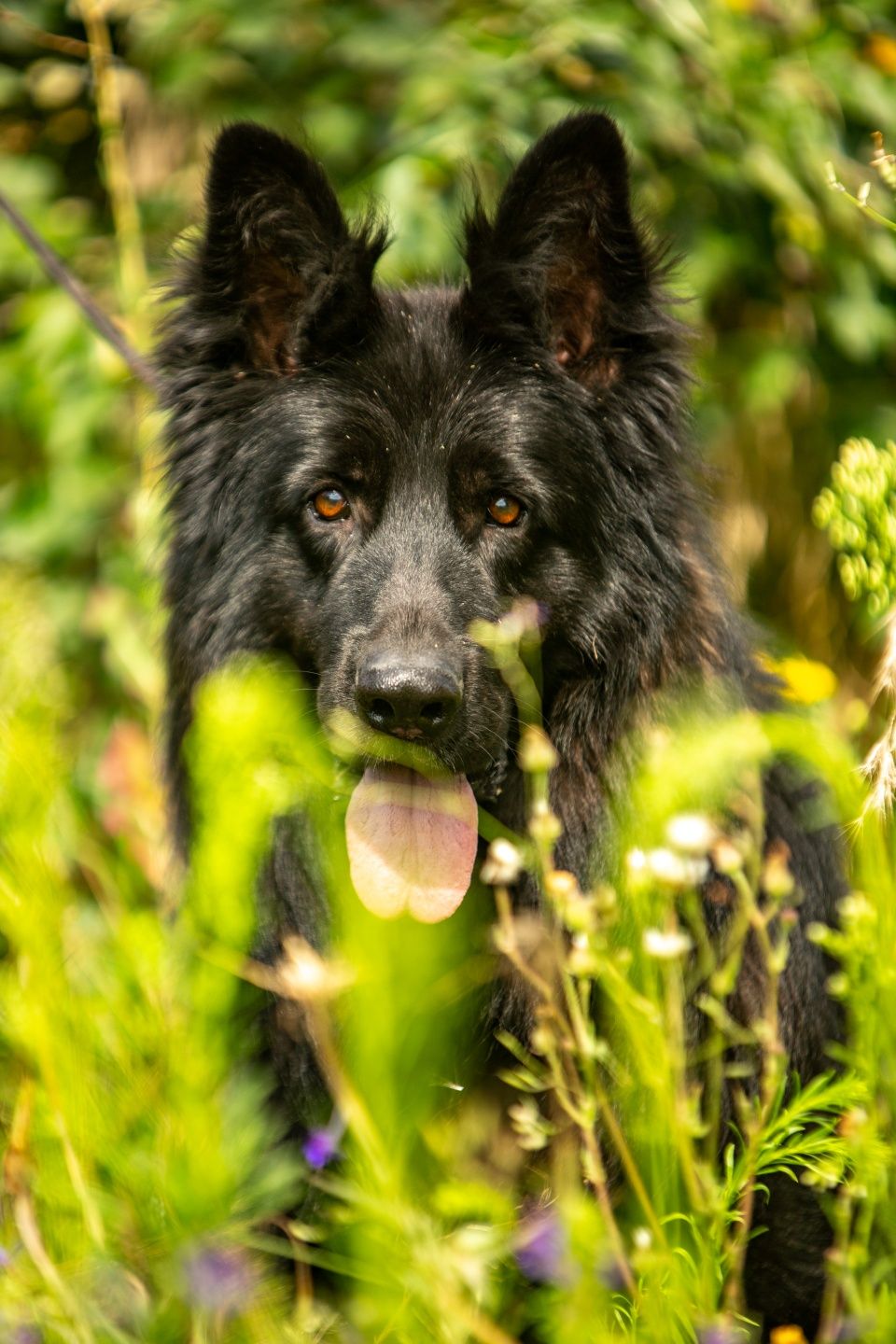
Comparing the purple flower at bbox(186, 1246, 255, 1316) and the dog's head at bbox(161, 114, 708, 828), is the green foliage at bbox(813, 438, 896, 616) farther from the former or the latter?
the purple flower at bbox(186, 1246, 255, 1316)

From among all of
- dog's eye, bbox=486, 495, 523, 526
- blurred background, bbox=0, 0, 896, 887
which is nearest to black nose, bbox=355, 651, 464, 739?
dog's eye, bbox=486, 495, 523, 526

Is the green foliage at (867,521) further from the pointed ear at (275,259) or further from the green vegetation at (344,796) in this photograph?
the pointed ear at (275,259)

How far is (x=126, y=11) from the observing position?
5031mm

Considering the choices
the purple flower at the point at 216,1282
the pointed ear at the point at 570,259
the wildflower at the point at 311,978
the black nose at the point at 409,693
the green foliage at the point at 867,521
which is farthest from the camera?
the pointed ear at the point at 570,259

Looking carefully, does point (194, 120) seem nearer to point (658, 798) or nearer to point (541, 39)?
point (541, 39)

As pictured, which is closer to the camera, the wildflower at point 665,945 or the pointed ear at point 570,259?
the wildflower at point 665,945

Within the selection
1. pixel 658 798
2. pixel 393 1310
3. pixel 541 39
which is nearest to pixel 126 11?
pixel 541 39

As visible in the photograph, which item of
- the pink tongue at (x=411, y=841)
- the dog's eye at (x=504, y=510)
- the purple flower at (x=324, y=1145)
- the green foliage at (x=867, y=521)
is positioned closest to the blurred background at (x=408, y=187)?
the dog's eye at (x=504, y=510)

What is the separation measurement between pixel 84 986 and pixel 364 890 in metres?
0.61

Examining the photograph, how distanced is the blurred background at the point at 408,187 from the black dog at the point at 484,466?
0.93 m

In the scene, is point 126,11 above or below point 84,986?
above

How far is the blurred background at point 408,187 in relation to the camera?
4.43 meters

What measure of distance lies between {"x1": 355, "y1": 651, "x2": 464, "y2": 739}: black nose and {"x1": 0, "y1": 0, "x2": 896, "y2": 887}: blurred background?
57.2 inches

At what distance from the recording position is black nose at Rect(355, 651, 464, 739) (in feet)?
8.95
